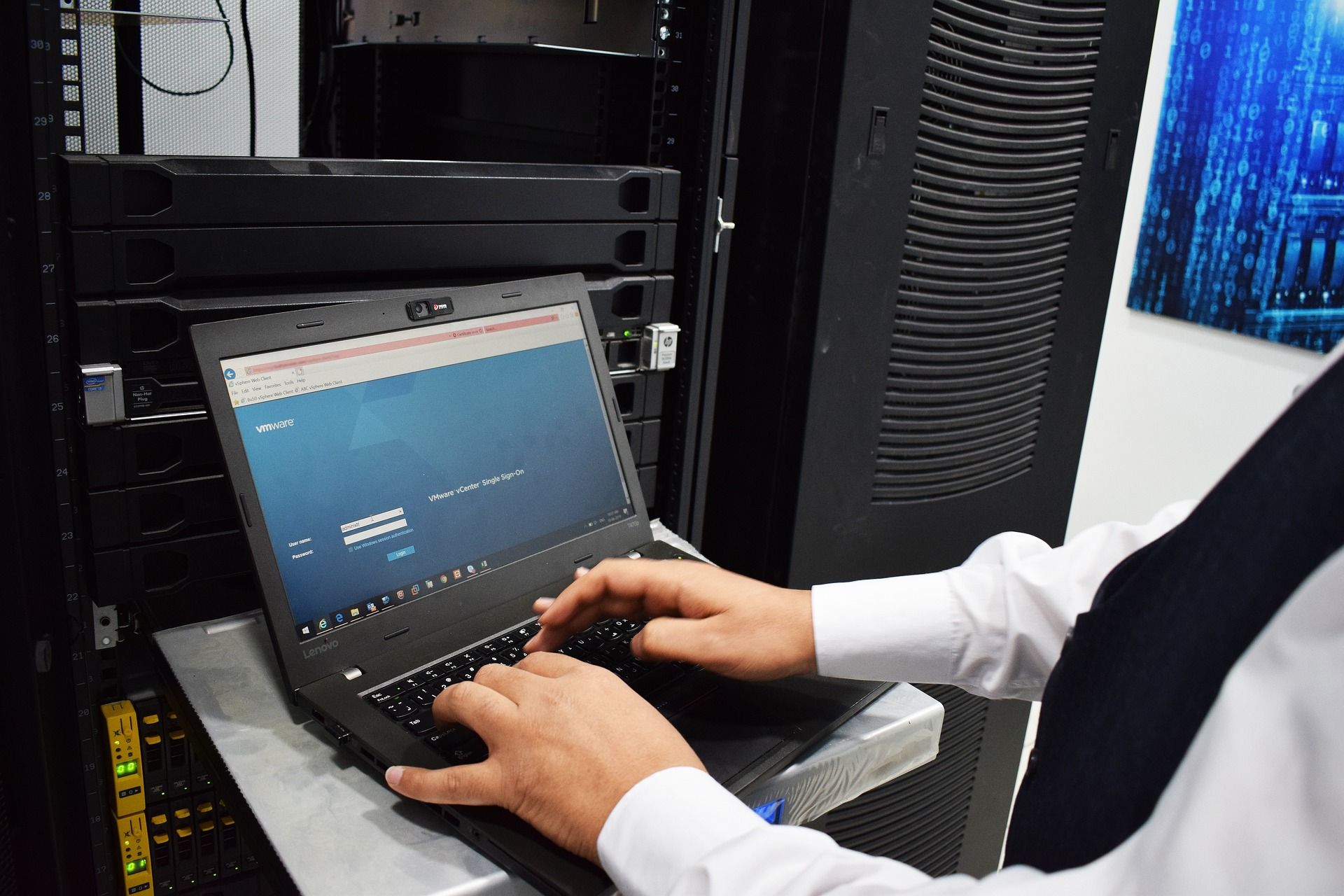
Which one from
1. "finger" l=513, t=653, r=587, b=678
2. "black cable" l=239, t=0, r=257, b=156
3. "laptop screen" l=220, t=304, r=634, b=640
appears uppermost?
"black cable" l=239, t=0, r=257, b=156

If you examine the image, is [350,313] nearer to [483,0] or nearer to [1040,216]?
[483,0]

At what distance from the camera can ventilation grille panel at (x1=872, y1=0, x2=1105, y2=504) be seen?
96cm

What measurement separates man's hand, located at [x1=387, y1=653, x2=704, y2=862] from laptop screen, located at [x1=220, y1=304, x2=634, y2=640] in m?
0.14

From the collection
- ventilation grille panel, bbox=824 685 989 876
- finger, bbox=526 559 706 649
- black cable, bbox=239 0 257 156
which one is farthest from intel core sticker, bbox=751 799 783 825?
black cable, bbox=239 0 257 156

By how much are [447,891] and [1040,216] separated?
0.85 metres

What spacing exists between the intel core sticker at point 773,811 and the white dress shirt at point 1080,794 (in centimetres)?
10

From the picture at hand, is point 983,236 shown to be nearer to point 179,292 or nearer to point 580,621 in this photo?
point 580,621

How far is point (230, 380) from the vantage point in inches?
27.0

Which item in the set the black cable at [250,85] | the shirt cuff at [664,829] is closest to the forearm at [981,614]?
the shirt cuff at [664,829]

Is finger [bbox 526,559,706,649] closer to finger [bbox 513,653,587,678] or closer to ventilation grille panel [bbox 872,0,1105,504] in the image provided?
finger [bbox 513,653,587,678]

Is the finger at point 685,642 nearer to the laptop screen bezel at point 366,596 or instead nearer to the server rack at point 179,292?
the laptop screen bezel at point 366,596

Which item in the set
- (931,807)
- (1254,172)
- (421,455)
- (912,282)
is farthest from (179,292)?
(1254,172)

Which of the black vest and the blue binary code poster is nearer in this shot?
the black vest

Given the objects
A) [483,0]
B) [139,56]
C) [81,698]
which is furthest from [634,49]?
[81,698]
